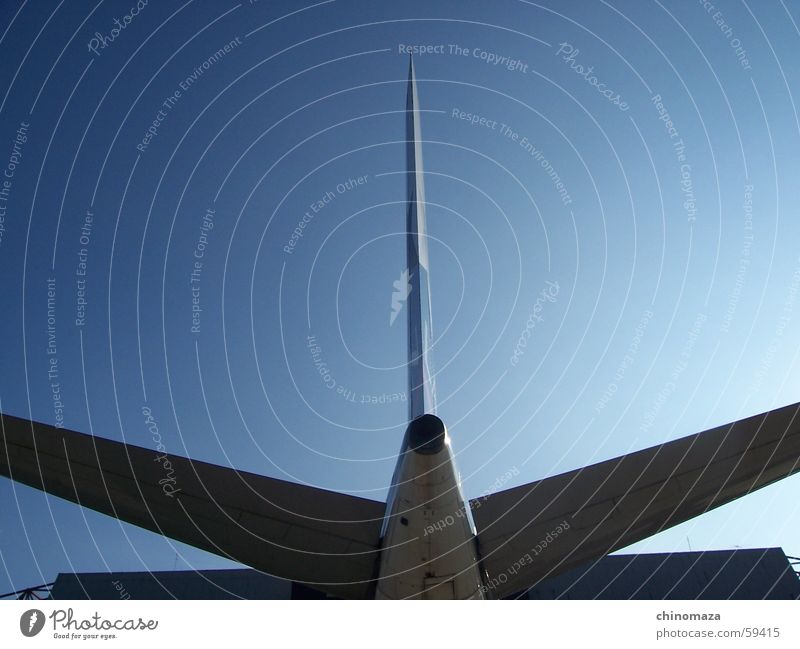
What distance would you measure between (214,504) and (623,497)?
15.3ft

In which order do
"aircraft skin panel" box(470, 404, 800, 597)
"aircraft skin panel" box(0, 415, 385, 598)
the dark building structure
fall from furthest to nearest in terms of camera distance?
1. the dark building structure
2. "aircraft skin panel" box(470, 404, 800, 597)
3. "aircraft skin panel" box(0, 415, 385, 598)

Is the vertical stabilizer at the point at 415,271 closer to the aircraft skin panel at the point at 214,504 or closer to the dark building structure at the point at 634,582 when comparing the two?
the aircraft skin panel at the point at 214,504

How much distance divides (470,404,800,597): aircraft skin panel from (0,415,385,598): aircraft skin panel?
1.67 meters

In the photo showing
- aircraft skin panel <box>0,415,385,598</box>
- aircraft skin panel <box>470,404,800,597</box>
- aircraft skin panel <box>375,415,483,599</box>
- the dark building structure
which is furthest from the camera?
the dark building structure

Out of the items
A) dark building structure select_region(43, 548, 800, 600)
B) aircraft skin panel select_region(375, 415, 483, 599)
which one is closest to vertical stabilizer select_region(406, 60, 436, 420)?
aircraft skin panel select_region(375, 415, 483, 599)

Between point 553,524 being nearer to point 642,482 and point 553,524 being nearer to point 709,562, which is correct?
point 642,482

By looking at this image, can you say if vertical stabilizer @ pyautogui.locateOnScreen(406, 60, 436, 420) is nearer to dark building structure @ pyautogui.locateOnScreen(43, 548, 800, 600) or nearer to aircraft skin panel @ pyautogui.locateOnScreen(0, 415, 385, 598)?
aircraft skin panel @ pyautogui.locateOnScreen(0, 415, 385, 598)

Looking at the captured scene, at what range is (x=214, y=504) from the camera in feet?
17.9

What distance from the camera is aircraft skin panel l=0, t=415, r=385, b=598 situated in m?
4.91

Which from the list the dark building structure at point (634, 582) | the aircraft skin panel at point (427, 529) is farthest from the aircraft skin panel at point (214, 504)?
the dark building structure at point (634, 582)

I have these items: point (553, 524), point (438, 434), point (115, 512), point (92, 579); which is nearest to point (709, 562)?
point (553, 524)

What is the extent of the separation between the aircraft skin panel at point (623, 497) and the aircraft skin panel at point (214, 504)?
5.49ft

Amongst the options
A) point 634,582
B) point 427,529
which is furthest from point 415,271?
point 634,582

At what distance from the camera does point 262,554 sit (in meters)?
5.71
